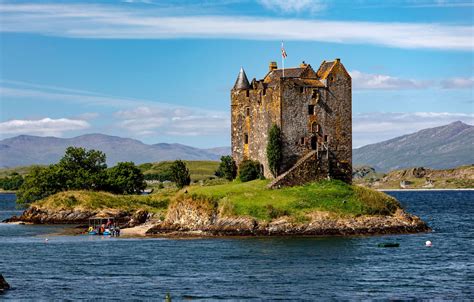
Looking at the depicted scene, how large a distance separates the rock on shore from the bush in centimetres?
1238

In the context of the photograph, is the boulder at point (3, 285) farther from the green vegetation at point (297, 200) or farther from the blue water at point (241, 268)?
the green vegetation at point (297, 200)

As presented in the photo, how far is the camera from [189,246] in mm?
86375

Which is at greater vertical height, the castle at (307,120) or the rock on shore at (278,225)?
the castle at (307,120)

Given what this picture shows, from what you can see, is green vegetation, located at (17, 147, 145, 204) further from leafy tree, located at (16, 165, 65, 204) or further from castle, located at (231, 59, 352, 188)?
castle, located at (231, 59, 352, 188)

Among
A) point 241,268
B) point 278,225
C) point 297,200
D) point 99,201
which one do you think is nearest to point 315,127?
point 297,200

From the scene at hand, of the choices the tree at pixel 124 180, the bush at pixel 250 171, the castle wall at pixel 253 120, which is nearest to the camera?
the castle wall at pixel 253 120

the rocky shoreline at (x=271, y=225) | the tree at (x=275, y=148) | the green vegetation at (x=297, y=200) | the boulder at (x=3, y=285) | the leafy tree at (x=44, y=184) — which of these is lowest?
the boulder at (x=3, y=285)

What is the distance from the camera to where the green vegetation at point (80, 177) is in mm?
153625

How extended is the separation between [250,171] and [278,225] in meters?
17.3

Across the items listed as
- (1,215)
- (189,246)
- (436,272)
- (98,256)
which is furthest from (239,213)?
(1,215)

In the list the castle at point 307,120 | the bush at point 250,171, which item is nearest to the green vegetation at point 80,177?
the bush at point 250,171

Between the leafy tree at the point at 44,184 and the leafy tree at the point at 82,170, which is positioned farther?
the leafy tree at the point at 44,184

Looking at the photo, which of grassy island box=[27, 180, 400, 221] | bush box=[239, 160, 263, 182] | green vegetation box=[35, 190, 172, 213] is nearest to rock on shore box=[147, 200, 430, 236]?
grassy island box=[27, 180, 400, 221]

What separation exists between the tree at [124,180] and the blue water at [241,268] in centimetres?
5660
